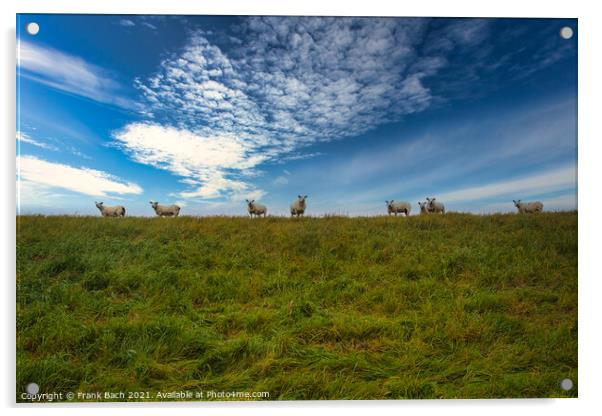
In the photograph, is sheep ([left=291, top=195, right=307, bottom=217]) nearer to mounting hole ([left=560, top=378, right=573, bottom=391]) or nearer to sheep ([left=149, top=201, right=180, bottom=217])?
sheep ([left=149, top=201, right=180, bottom=217])

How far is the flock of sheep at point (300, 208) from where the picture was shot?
5551 millimetres

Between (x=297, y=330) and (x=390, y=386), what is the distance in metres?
1.44

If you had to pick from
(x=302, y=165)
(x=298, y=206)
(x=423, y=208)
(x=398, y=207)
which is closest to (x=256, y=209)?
(x=298, y=206)

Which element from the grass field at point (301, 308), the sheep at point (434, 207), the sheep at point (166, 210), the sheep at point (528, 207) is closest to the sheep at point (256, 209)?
the grass field at point (301, 308)

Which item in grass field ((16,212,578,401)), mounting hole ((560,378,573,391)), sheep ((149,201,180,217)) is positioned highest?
sheep ((149,201,180,217))

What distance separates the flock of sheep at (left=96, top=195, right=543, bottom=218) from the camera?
5551 mm

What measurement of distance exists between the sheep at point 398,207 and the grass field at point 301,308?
1.58 ft

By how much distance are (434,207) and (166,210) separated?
15.5ft

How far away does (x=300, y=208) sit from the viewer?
5.96 m

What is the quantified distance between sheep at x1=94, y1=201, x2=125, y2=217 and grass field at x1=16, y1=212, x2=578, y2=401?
0.66ft

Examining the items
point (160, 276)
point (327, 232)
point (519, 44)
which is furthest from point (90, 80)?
point (519, 44)

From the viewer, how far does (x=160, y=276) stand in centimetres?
536

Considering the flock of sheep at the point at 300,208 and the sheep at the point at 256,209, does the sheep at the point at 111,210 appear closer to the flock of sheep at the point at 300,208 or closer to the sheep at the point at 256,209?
the flock of sheep at the point at 300,208

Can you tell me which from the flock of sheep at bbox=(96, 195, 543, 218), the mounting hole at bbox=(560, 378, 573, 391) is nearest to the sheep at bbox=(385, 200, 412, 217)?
the flock of sheep at bbox=(96, 195, 543, 218)
